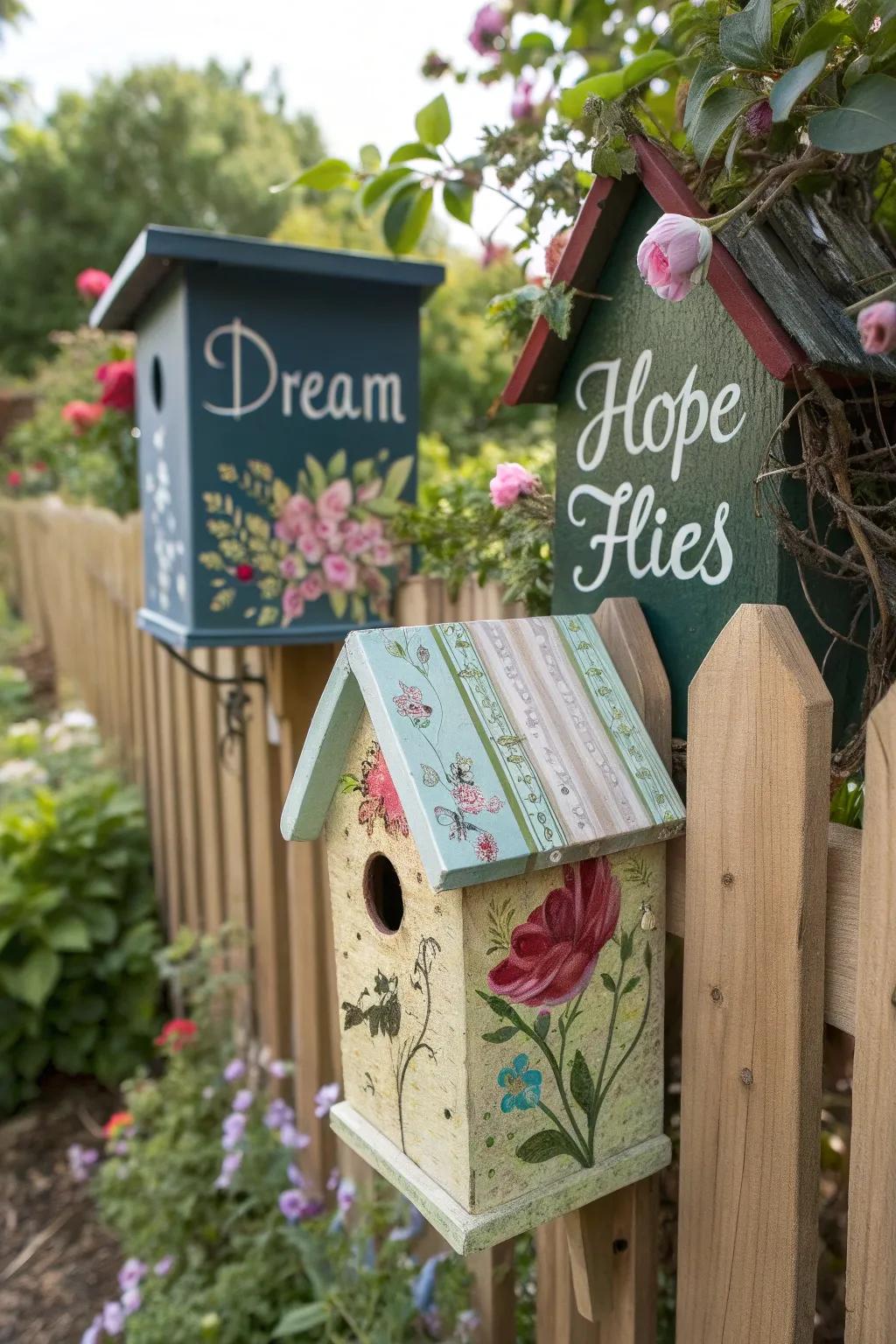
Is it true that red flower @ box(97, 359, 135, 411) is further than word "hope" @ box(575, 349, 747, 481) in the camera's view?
Yes

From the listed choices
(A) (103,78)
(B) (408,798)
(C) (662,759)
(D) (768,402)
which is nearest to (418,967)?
(B) (408,798)

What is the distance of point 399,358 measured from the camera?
6.42ft

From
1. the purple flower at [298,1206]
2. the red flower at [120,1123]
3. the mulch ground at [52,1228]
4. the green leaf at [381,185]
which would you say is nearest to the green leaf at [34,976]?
the mulch ground at [52,1228]

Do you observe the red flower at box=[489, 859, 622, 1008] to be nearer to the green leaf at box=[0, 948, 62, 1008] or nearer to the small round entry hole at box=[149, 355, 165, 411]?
the small round entry hole at box=[149, 355, 165, 411]

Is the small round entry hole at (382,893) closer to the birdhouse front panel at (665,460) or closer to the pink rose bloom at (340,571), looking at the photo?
the birdhouse front panel at (665,460)

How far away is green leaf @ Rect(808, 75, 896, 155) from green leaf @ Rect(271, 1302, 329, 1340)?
2.03 metres

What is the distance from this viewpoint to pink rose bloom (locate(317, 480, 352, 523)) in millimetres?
1890

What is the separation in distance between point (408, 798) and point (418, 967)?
9.4 inches

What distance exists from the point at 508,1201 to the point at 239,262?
148 cm

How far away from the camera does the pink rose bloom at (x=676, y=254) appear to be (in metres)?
0.86

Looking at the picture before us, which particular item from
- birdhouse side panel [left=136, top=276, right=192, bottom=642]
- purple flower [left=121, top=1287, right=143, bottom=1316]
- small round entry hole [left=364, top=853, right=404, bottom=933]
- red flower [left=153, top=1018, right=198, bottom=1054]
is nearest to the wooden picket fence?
small round entry hole [left=364, top=853, right=404, bottom=933]

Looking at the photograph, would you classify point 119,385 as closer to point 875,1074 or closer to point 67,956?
point 67,956

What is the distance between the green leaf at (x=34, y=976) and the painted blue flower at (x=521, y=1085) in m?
2.44

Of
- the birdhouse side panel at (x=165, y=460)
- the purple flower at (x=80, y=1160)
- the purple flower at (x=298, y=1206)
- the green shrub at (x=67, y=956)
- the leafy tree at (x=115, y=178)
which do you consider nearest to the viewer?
the birdhouse side panel at (x=165, y=460)
